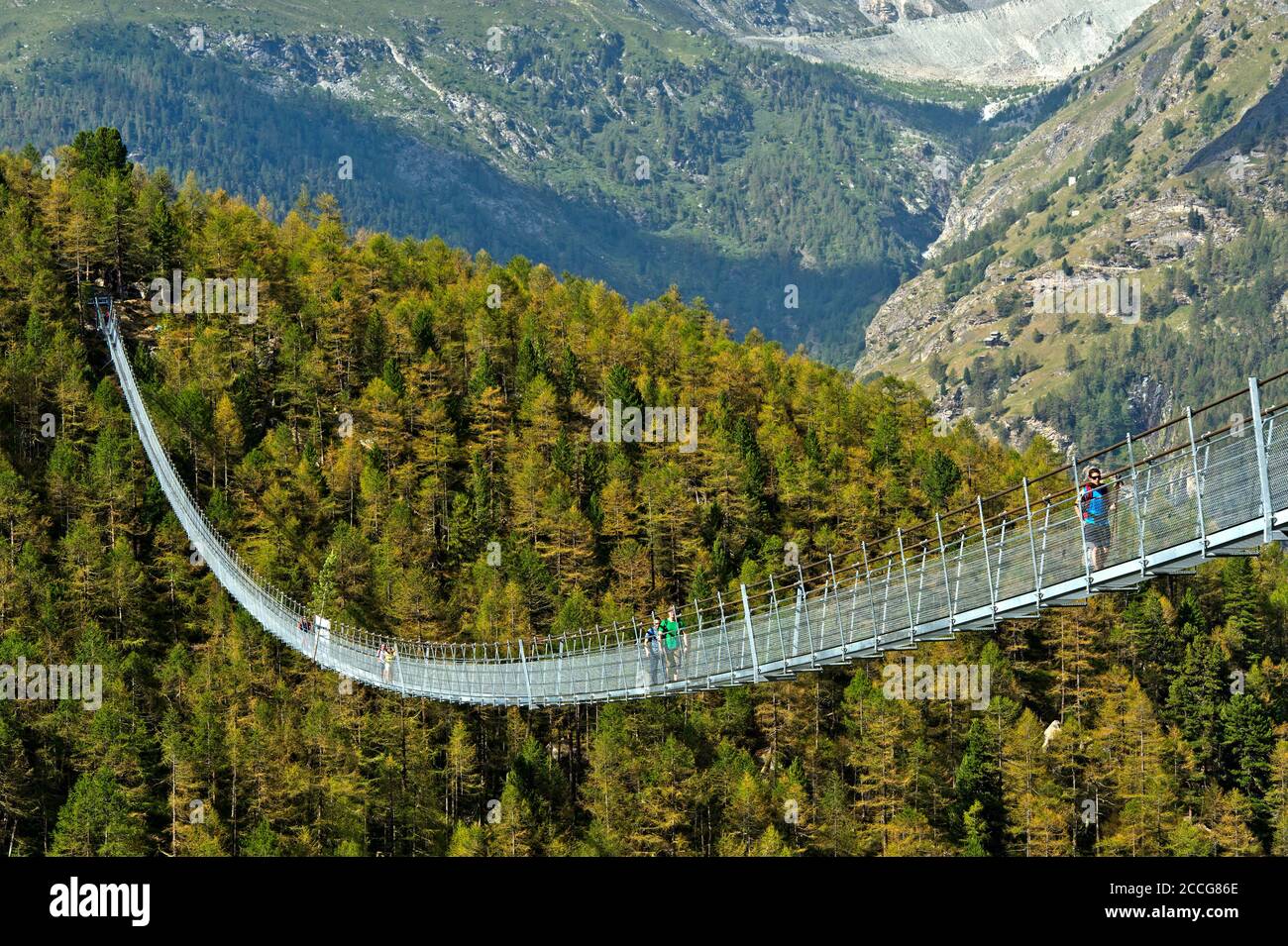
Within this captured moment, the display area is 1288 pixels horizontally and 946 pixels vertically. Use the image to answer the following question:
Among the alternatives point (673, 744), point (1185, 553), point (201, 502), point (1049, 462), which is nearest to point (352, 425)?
point (201, 502)

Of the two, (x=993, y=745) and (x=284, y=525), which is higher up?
(x=284, y=525)

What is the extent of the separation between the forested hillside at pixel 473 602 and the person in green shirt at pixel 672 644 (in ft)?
113

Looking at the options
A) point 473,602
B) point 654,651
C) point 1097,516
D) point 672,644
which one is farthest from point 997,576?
point 473,602

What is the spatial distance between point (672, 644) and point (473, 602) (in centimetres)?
4381

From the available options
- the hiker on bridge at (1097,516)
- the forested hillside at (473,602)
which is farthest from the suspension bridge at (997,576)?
the forested hillside at (473,602)

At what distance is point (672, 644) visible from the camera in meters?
33.8

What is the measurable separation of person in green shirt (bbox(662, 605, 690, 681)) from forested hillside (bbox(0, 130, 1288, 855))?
34.4m

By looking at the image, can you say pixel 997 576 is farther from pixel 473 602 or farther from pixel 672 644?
pixel 473 602

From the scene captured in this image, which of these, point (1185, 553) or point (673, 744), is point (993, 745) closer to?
point (673, 744)

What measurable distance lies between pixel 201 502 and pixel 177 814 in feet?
59.0

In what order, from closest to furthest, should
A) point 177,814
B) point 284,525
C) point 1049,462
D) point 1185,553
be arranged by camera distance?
point 1185,553 → point 177,814 → point 284,525 → point 1049,462

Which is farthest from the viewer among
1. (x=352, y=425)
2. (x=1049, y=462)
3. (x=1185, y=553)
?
(x=1049, y=462)

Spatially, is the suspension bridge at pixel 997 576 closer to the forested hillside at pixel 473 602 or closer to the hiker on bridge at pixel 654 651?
the hiker on bridge at pixel 654 651

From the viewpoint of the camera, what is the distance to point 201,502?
265 ft
